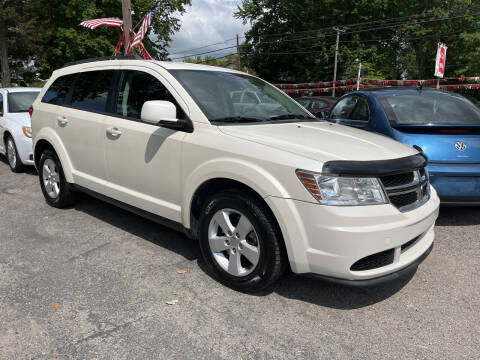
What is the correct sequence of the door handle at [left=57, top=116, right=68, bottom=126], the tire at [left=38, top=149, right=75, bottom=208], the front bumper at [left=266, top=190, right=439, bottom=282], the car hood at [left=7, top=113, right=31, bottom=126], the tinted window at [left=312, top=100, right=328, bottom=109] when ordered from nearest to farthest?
the front bumper at [left=266, top=190, right=439, bottom=282], the door handle at [left=57, top=116, right=68, bottom=126], the tire at [left=38, top=149, right=75, bottom=208], the car hood at [left=7, top=113, right=31, bottom=126], the tinted window at [left=312, top=100, right=328, bottom=109]

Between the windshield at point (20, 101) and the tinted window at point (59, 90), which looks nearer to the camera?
the tinted window at point (59, 90)

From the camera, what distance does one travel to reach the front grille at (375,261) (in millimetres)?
2709

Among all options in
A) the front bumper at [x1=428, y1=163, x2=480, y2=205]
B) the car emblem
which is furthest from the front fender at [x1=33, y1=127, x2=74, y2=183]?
Result: the car emblem

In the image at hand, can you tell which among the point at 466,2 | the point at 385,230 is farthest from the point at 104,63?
the point at 466,2

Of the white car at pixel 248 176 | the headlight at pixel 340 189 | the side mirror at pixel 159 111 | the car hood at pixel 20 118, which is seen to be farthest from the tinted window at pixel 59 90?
the headlight at pixel 340 189

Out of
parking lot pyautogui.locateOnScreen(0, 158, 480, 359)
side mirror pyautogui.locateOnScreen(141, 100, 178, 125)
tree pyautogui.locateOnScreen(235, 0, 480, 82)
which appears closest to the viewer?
parking lot pyautogui.locateOnScreen(0, 158, 480, 359)

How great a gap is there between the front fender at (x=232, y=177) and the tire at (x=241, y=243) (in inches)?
5.4

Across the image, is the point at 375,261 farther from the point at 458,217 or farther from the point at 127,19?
the point at 127,19

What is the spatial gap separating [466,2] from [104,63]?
42924 mm

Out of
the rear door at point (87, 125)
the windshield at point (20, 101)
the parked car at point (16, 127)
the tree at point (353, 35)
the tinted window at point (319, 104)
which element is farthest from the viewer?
the tree at point (353, 35)

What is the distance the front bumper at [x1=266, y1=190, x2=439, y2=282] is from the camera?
2.59m

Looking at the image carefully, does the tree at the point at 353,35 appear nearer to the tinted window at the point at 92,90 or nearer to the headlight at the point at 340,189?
the tinted window at the point at 92,90

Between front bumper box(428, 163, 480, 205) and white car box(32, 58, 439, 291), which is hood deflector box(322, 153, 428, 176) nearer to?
white car box(32, 58, 439, 291)

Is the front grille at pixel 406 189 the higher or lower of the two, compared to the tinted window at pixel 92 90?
lower
